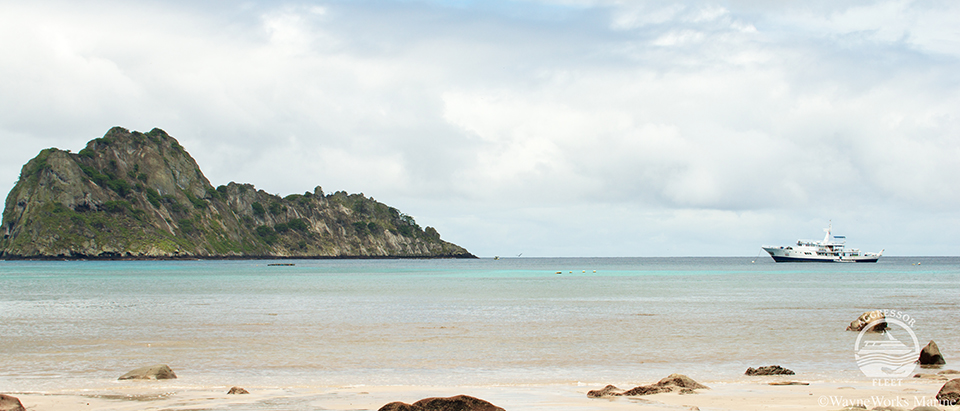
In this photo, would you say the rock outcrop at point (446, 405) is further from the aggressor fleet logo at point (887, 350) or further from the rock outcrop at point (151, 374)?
the aggressor fleet logo at point (887, 350)

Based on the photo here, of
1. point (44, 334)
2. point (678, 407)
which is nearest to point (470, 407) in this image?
point (678, 407)

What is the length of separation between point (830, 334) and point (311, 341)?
20585mm

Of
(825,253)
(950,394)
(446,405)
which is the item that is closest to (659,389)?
(950,394)

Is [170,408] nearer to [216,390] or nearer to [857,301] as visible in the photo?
[216,390]

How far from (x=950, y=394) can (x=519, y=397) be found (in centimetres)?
812

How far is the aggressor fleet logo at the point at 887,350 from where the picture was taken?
18.7m

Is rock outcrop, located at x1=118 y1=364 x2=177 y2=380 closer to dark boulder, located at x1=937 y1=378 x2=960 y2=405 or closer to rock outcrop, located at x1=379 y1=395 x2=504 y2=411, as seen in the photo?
rock outcrop, located at x1=379 y1=395 x2=504 y2=411

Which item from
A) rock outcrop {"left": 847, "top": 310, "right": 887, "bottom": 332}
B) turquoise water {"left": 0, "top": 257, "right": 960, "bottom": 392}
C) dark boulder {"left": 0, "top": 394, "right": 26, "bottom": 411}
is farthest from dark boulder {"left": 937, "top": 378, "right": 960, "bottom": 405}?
dark boulder {"left": 0, "top": 394, "right": 26, "bottom": 411}

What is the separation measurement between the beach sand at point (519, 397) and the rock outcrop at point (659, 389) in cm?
22

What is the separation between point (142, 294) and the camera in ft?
194

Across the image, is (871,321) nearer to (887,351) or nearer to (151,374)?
(887,351)

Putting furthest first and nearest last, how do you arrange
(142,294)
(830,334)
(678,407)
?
(142,294) < (830,334) < (678,407)

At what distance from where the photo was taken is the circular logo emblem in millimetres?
18656

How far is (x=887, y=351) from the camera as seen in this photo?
913 inches
